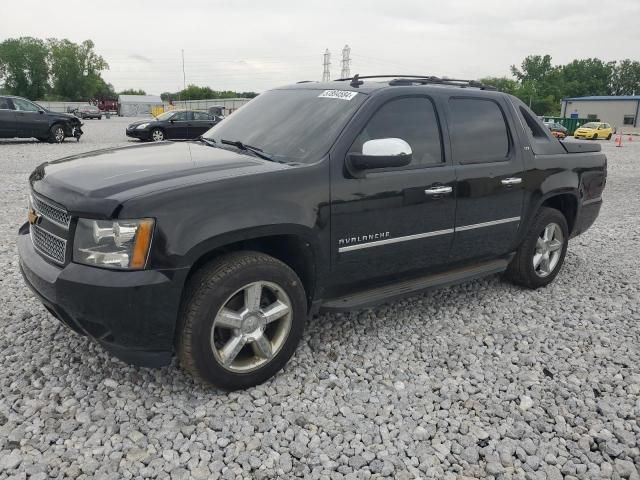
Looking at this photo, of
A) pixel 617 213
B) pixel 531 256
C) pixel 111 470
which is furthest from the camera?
pixel 617 213

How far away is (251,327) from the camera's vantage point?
10.2 feet

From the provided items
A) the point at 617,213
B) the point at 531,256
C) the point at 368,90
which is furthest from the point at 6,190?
the point at 617,213

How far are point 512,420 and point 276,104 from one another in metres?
2.73

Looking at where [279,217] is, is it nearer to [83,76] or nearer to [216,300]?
[216,300]

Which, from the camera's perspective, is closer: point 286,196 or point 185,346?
point 185,346

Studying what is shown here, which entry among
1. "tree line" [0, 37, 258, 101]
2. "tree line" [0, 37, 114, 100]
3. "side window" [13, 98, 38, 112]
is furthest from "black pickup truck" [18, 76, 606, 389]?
"tree line" [0, 37, 114, 100]

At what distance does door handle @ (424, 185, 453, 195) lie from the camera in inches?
149

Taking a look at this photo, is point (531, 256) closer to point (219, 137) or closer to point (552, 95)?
point (219, 137)

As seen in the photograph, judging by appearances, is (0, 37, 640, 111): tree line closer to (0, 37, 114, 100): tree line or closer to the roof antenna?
(0, 37, 114, 100): tree line

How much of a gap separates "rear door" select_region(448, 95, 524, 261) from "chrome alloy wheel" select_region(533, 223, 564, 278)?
53cm

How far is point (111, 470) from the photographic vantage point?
2.49 meters

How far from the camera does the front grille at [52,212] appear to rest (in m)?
2.86

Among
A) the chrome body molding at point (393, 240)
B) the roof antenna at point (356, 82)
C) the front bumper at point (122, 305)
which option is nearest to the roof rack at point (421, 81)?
the roof antenna at point (356, 82)

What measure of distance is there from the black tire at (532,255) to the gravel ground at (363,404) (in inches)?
18.3
